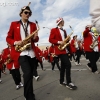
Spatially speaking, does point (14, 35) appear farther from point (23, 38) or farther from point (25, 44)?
point (25, 44)

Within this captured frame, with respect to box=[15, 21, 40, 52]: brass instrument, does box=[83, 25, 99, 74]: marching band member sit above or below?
below

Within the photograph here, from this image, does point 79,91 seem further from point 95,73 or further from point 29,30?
point 95,73

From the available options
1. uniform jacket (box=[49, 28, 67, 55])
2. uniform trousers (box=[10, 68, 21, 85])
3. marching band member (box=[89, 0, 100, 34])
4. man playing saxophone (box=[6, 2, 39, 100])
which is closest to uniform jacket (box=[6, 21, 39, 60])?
man playing saxophone (box=[6, 2, 39, 100])

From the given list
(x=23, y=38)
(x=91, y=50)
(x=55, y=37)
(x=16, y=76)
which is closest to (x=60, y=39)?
(x=55, y=37)

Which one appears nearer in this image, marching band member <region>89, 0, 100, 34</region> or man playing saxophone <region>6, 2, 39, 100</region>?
marching band member <region>89, 0, 100, 34</region>

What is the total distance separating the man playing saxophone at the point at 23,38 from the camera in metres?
4.20

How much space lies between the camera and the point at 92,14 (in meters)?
1.86

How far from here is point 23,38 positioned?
446 centimetres

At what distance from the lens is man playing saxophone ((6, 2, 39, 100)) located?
4199 mm

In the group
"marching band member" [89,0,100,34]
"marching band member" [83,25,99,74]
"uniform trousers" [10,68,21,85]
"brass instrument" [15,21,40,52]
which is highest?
"marching band member" [89,0,100,34]

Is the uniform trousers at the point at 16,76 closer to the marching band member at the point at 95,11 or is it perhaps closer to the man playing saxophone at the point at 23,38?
the man playing saxophone at the point at 23,38

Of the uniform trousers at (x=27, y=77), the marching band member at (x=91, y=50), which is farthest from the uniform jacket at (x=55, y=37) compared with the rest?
the marching band member at (x=91, y=50)

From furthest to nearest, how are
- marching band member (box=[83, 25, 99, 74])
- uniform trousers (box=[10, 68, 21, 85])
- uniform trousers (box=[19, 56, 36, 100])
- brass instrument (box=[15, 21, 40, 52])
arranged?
marching band member (box=[83, 25, 99, 74]) → uniform trousers (box=[10, 68, 21, 85]) → brass instrument (box=[15, 21, 40, 52]) → uniform trousers (box=[19, 56, 36, 100])

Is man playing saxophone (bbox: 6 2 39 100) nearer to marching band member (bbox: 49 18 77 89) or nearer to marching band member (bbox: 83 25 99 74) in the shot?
marching band member (bbox: 49 18 77 89)
